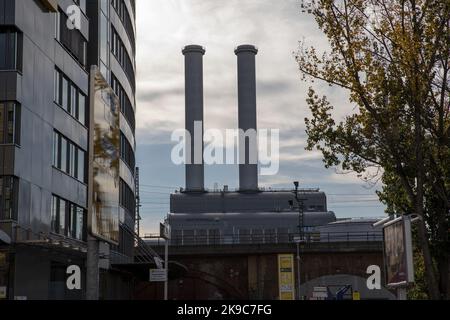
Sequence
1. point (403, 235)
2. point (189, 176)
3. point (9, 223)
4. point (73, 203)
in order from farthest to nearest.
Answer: point (189, 176)
point (73, 203)
point (9, 223)
point (403, 235)

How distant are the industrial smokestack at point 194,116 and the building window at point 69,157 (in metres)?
71.0

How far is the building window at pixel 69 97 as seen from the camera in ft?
113

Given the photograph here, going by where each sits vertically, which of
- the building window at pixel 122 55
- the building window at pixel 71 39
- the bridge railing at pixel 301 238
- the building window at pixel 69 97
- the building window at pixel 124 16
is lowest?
the bridge railing at pixel 301 238

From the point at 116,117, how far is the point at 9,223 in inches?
465

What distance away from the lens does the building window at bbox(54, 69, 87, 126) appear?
34594mm

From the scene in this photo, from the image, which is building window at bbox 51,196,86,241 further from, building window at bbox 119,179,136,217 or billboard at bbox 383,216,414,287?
billboard at bbox 383,216,414,287

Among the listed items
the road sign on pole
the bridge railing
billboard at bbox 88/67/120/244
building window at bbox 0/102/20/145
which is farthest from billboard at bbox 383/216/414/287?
the bridge railing

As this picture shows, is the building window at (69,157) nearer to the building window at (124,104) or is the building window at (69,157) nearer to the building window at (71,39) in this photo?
the building window at (71,39)

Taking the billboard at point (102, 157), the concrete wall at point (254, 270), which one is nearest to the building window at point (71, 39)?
the billboard at point (102, 157)

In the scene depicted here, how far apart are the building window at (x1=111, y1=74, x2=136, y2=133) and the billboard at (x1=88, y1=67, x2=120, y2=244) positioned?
98.2 feet

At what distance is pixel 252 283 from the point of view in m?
62.1
